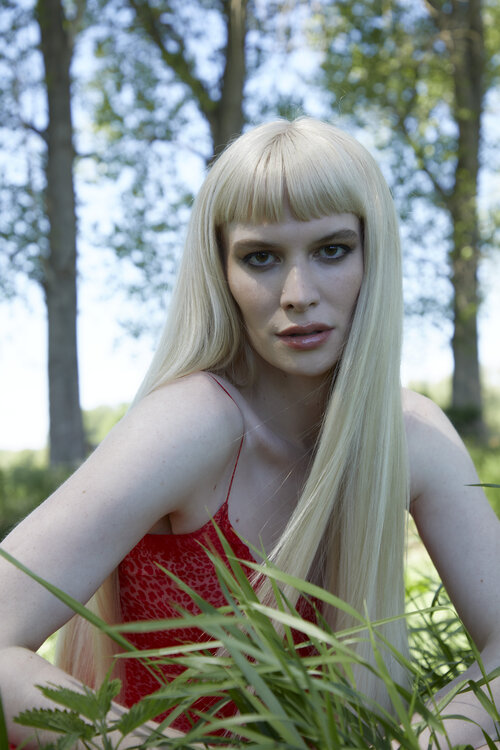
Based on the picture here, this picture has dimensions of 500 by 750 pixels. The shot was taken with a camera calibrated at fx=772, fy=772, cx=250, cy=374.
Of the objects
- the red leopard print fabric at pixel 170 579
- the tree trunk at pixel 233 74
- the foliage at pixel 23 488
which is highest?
the tree trunk at pixel 233 74

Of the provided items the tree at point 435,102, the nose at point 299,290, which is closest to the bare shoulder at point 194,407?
the nose at point 299,290

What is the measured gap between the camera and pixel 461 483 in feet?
6.88

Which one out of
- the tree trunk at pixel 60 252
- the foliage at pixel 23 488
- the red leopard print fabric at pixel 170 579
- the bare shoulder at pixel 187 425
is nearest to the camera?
the bare shoulder at pixel 187 425

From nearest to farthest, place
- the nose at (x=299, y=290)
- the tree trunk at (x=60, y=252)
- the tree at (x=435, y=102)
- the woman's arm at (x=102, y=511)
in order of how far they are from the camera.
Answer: the woman's arm at (x=102, y=511), the nose at (x=299, y=290), the tree trunk at (x=60, y=252), the tree at (x=435, y=102)

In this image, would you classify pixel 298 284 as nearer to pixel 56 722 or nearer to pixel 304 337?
pixel 304 337

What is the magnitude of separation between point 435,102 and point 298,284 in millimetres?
13794

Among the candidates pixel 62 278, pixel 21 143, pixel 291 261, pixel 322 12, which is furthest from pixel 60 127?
pixel 291 261

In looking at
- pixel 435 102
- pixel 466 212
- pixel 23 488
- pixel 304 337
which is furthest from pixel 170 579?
pixel 435 102

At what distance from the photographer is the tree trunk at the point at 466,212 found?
12633mm

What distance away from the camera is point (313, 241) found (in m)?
1.83

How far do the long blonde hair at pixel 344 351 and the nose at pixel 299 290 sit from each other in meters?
0.13

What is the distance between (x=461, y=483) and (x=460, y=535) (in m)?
0.14

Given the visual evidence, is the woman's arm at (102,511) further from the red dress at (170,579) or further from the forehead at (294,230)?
the forehead at (294,230)

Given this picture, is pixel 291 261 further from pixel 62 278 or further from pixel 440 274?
pixel 440 274
